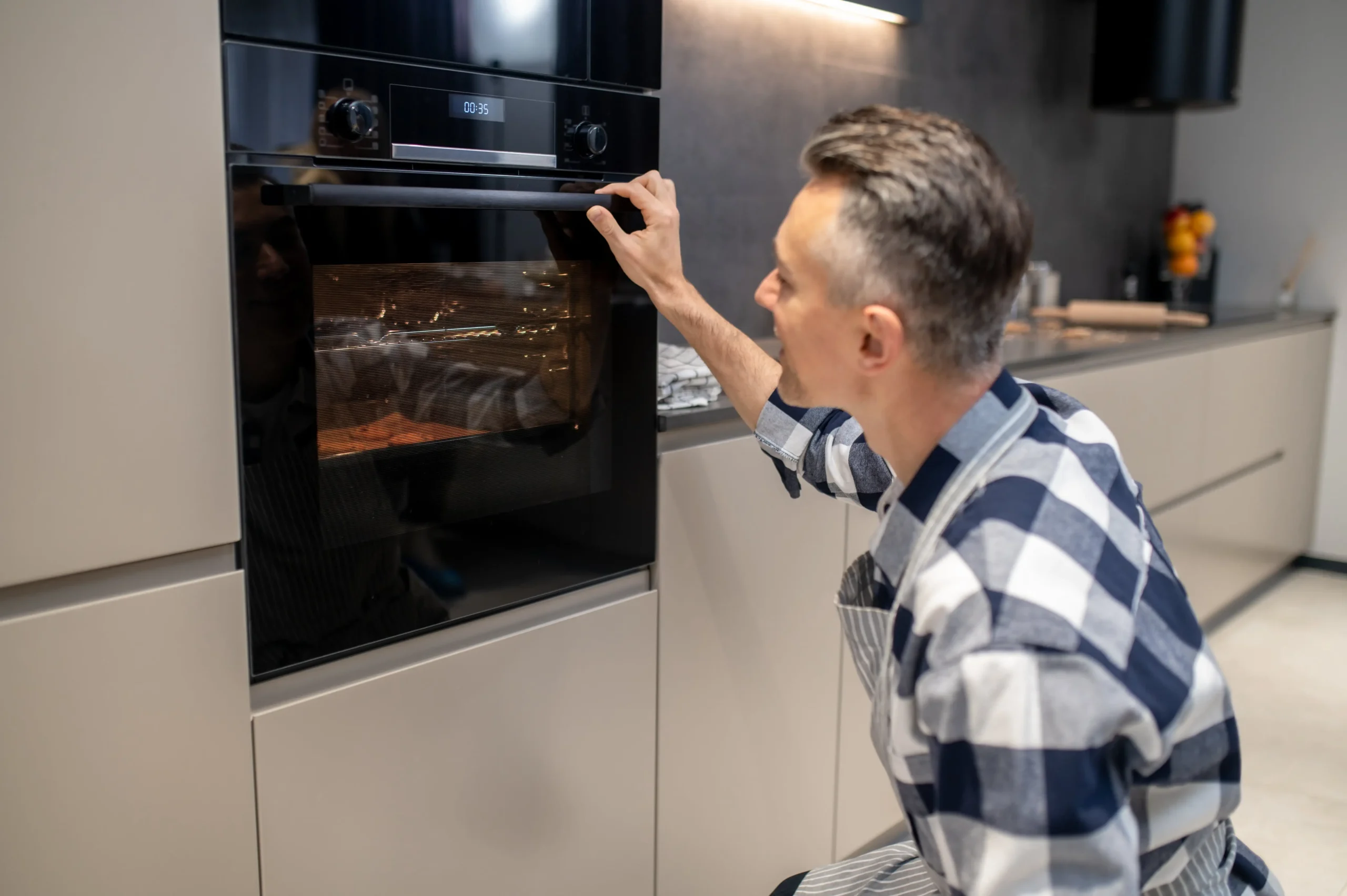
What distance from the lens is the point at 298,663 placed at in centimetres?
124

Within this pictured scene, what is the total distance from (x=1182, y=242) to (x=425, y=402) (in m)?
3.46

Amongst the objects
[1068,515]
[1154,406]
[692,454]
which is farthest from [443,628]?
[1154,406]

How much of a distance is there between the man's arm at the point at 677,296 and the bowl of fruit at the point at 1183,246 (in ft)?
10.0

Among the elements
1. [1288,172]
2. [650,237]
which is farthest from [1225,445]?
[650,237]

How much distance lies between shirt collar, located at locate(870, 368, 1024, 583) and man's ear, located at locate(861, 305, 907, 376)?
3.0 inches

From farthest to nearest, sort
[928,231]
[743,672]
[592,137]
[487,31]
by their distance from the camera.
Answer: [743,672] < [592,137] < [487,31] < [928,231]

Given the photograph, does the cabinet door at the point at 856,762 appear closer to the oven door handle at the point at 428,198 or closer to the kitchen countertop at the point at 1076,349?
the kitchen countertop at the point at 1076,349

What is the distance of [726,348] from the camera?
59.9 inches

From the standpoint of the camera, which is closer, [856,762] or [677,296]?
[677,296]

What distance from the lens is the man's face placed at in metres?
0.89

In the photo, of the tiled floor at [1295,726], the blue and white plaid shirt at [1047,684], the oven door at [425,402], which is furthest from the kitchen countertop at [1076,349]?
the tiled floor at [1295,726]

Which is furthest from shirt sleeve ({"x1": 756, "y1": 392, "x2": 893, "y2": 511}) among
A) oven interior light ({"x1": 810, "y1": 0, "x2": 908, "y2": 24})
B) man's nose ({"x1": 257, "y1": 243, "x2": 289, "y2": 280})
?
oven interior light ({"x1": 810, "y1": 0, "x2": 908, "y2": 24})

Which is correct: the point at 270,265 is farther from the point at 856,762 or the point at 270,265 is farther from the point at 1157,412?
the point at 1157,412

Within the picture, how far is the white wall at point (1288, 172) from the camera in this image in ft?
13.0
